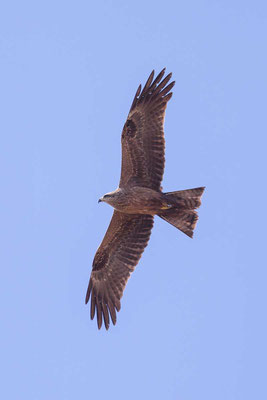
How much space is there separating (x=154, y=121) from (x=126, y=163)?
1.01 meters

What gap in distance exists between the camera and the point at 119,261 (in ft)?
54.6

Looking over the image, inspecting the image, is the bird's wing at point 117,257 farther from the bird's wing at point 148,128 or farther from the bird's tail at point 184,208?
the bird's wing at point 148,128

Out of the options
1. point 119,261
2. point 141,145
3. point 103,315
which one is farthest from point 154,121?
point 103,315

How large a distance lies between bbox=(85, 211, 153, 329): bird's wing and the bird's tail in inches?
31.2

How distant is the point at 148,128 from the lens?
15711 mm

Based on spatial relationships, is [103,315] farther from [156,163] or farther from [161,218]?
[156,163]

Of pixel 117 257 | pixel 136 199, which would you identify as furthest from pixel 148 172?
pixel 117 257

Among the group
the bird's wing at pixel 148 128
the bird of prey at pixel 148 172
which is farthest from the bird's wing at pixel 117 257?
the bird's wing at pixel 148 128

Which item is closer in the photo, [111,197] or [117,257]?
[111,197]

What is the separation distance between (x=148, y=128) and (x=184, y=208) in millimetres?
1748

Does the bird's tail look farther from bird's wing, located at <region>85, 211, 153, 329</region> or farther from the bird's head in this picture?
the bird's head

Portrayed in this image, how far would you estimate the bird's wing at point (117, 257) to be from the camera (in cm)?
1645

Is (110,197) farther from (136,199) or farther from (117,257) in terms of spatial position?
(117,257)

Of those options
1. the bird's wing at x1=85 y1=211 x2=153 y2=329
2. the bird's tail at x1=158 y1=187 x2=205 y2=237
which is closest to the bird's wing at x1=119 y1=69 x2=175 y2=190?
the bird's tail at x1=158 y1=187 x2=205 y2=237
